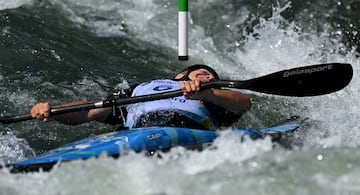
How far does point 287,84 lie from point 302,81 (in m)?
0.09

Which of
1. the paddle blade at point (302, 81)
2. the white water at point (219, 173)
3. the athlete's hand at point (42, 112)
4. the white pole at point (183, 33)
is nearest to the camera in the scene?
the white water at point (219, 173)

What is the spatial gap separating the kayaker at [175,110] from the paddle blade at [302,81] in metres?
0.26

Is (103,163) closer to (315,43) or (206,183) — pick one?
(206,183)

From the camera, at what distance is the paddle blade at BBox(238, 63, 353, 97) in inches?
192

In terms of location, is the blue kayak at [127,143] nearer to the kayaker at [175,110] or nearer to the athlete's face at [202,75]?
the kayaker at [175,110]

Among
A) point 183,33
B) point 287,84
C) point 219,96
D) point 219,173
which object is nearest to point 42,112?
point 219,96

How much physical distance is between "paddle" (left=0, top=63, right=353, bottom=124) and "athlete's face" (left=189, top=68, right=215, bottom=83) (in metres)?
0.35

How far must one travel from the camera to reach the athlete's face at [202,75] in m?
5.16

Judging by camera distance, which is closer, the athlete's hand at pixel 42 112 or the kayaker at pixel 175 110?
the athlete's hand at pixel 42 112

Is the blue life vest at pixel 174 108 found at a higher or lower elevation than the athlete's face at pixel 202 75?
lower

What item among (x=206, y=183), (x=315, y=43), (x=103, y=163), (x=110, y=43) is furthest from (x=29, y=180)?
(x=315, y=43)

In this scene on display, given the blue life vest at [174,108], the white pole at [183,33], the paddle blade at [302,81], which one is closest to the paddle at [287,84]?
the paddle blade at [302,81]

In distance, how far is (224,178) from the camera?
3.27m

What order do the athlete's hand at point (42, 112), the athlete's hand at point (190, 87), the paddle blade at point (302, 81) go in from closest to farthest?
the athlete's hand at point (190, 87), the athlete's hand at point (42, 112), the paddle blade at point (302, 81)
